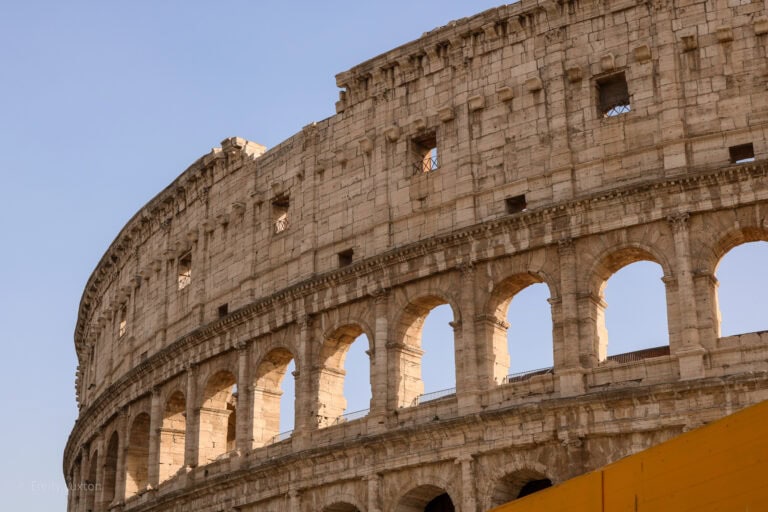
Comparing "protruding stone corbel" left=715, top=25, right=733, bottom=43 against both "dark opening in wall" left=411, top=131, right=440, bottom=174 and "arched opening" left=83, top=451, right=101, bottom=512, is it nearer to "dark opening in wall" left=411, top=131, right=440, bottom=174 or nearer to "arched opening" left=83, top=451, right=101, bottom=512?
"dark opening in wall" left=411, top=131, right=440, bottom=174

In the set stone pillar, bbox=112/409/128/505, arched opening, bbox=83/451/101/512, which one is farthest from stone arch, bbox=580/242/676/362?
arched opening, bbox=83/451/101/512

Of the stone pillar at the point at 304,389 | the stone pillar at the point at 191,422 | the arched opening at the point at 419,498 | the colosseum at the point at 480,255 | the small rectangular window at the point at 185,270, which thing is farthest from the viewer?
the small rectangular window at the point at 185,270

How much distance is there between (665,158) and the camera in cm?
2473

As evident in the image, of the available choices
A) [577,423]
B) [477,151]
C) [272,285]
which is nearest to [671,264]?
[577,423]

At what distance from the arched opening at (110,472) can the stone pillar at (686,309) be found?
19.7 m

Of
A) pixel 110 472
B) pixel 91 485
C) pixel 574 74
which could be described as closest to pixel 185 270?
pixel 110 472

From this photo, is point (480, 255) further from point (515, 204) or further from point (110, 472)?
point (110, 472)

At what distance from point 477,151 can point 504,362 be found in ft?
15.0

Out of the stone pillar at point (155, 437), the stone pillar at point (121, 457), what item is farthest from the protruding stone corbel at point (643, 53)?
the stone pillar at point (121, 457)

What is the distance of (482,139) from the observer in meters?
27.3

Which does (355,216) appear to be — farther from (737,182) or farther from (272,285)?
(737,182)

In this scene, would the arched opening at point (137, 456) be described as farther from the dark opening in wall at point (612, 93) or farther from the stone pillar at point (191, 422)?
the dark opening in wall at point (612, 93)

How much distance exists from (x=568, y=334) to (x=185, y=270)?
14167mm

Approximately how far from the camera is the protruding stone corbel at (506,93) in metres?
27.1
